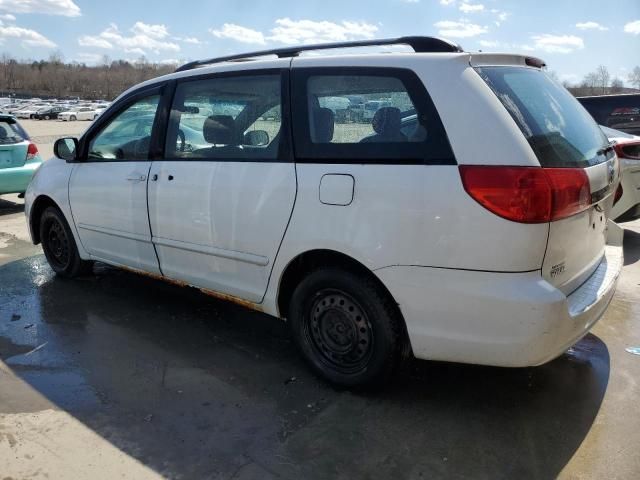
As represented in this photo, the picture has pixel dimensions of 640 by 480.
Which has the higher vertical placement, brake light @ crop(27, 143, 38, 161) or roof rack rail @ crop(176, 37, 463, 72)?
roof rack rail @ crop(176, 37, 463, 72)

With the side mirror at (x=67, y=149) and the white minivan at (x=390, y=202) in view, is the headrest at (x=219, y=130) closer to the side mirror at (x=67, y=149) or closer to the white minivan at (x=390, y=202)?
the white minivan at (x=390, y=202)

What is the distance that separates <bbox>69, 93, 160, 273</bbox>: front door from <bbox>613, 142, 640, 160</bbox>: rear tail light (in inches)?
185

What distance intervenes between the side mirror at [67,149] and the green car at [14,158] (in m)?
3.89

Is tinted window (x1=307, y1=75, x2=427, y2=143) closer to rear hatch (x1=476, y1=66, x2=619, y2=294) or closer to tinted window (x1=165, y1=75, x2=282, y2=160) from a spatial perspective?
tinted window (x1=165, y1=75, x2=282, y2=160)

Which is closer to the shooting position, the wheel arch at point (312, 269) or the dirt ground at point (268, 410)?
the dirt ground at point (268, 410)

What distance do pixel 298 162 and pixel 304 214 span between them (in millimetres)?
305

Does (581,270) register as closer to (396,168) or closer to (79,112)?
(396,168)

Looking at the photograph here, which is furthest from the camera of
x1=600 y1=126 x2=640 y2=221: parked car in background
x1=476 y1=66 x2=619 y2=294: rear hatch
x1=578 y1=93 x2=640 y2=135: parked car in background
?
x1=578 y1=93 x2=640 y2=135: parked car in background

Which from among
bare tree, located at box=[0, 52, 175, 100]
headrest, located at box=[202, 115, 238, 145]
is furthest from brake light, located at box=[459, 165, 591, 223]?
bare tree, located at box=[0, 52, 175, 100]

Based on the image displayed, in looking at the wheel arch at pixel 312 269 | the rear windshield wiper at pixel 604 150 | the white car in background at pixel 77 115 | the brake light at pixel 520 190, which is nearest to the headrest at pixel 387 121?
the brake light at pixel 520 190

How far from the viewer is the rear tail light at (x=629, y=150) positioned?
580 centimetres

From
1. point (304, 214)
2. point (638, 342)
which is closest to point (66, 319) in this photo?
point (304, 214)

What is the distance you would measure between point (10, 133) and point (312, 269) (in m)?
7.03

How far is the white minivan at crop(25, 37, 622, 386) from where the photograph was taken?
8.26 ft
